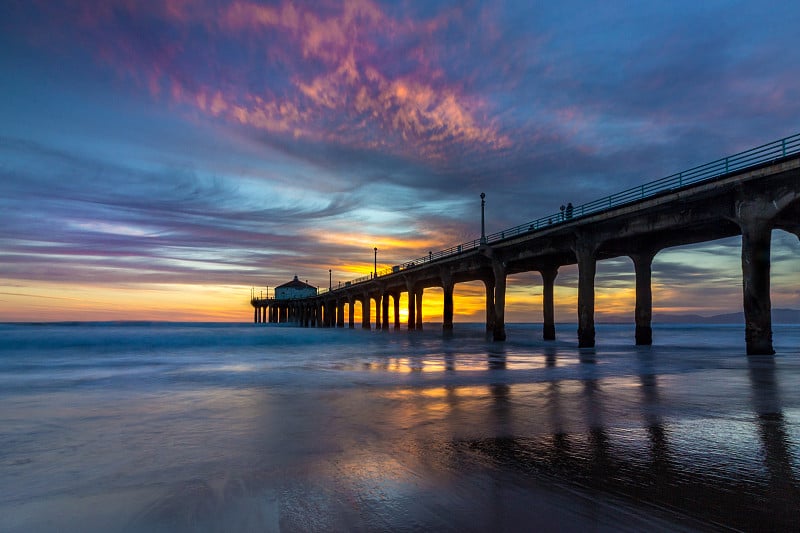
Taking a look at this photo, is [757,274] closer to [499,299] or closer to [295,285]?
[499,299]

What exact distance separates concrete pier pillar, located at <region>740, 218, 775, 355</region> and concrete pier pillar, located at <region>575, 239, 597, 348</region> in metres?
11.6

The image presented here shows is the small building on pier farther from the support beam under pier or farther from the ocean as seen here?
the ocean

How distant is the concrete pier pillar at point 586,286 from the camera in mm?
35594

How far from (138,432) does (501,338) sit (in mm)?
42485

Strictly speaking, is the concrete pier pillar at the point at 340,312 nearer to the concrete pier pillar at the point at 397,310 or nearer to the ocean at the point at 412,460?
the concrete pier pillar at the point at 397,310

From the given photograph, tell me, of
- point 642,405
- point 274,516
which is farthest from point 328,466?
point 642,405

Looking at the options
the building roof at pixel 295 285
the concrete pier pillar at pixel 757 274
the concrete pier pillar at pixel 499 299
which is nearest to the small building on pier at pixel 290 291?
the building roof at pixel 295 285

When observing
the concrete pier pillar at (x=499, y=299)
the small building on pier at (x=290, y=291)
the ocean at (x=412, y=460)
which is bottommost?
the ocean at (x=412, y=460)

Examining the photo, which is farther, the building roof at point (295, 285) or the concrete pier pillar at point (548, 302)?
the building roof at point (295, 285)

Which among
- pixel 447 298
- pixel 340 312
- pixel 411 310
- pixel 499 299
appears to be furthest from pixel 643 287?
pixel 340 312

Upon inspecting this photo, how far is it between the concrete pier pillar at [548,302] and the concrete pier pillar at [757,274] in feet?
82.6

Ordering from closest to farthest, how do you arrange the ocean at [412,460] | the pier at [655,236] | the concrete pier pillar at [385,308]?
1. the ocean at [412,460]
2. the pier at [655,236]
3. the concrete pier pillar at [385,308]

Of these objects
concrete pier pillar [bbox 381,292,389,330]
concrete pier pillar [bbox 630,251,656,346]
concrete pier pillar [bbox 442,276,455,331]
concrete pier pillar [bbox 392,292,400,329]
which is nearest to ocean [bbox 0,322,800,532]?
concrete pier pillar [bbox 630,251,656,346]

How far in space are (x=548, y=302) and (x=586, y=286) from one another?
14431 millimetres
